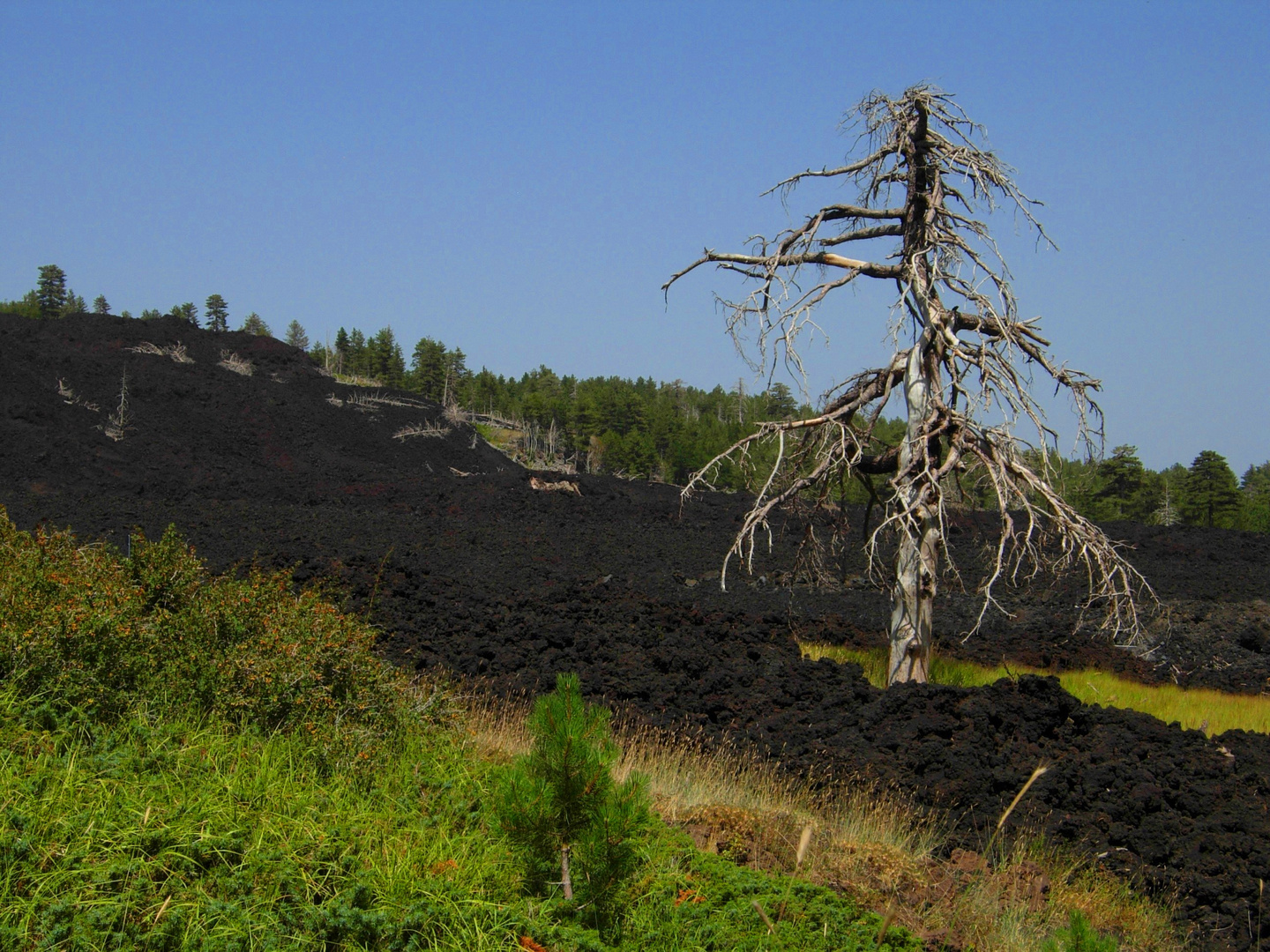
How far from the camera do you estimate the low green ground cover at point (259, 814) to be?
3781 mm

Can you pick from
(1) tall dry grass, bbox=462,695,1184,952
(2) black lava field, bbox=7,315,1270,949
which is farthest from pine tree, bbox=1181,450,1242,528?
(1) tall dry grass, bbox=462,695,1184,952

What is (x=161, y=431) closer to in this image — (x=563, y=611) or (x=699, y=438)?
(x=563, y=611)

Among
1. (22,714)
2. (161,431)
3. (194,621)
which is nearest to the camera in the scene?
(22,714)

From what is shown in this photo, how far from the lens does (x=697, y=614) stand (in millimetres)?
Answer: 10625

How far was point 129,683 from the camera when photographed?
18.7 ft

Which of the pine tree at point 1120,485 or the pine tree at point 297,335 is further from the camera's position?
the pine tree at point 297,335

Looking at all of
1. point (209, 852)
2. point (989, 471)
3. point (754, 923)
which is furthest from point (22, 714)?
point (989, 471)

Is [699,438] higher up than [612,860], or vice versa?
[699,438]

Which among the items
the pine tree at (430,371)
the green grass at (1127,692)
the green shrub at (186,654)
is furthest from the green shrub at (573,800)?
the pine tree at (430,371)

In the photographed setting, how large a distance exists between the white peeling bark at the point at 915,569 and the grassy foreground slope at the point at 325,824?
230 centimetres

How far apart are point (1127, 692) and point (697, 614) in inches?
184

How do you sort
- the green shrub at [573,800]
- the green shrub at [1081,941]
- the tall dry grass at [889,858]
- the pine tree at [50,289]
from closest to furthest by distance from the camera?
the green shrub at [1081,941] → the green shrub at [573,800] → the tall dry grass at [889,858] → the pine tree at [50,289]

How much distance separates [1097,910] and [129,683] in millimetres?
5750

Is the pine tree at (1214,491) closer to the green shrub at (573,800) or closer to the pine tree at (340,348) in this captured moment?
the green shrub at (573,800)
